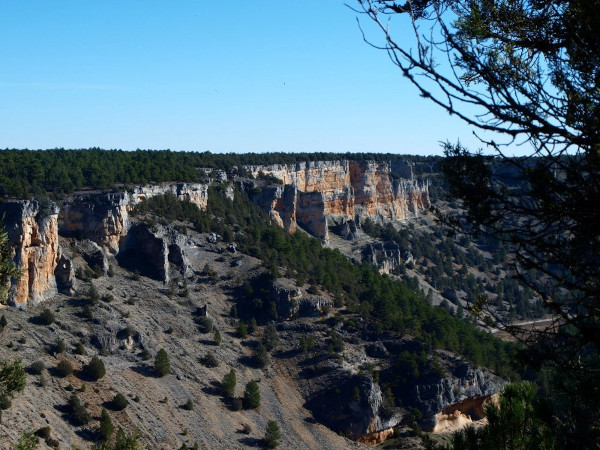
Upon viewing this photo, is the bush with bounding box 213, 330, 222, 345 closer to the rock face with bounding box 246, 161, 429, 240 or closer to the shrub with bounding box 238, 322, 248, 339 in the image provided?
the shrub with bounding box 238, 322, 248, 339

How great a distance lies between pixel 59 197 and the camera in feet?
145

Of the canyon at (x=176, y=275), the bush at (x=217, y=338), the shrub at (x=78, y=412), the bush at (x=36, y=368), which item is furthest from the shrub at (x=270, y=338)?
the bush at (x=36, y=368)

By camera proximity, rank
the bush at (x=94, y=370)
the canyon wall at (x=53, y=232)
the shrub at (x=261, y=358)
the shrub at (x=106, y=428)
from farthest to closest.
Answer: the shrub at (x=261, y=358) → the canyon wall at (x=53, y=232) → the bush at (x=94, y=370) → the shrub at (x=106, y=428)

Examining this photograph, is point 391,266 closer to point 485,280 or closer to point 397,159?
point 485,280

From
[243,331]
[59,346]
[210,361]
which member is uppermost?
[59,346]

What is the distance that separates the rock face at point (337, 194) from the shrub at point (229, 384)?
28.6 m

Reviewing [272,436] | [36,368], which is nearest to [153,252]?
[36,368]

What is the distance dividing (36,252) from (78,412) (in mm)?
11260

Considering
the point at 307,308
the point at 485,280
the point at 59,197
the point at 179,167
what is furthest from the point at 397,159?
the point at 59,197

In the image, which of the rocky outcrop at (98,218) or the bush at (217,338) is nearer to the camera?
the bush at (217,338)

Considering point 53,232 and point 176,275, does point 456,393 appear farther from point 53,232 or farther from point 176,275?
point 53,232

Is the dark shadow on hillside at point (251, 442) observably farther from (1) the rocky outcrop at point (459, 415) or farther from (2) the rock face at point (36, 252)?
(2) the rock face at point (36, 252)

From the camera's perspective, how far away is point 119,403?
104 feet

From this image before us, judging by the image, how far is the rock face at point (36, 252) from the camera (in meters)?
36.5
